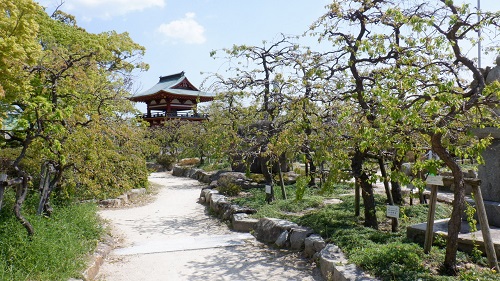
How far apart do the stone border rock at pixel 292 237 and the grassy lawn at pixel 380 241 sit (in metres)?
0.17

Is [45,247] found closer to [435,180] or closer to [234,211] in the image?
[234,211]

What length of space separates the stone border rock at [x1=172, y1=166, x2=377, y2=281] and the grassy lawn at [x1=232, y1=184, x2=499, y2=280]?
17 cm

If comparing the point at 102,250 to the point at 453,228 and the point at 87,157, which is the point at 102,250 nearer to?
the point at 87,157

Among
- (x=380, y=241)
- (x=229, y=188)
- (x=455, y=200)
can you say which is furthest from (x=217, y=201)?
(x=455, y=200)

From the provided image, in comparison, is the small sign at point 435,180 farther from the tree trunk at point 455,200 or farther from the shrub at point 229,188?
the shrub at point 229,188

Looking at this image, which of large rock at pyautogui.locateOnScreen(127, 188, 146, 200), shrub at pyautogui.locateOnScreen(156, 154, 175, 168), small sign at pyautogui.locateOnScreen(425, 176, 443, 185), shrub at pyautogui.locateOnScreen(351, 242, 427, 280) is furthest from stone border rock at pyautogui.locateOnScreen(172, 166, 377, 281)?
shrub at pyautogui.locateOnScreen(156, 154, 175, 168)

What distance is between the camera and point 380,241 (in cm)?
562

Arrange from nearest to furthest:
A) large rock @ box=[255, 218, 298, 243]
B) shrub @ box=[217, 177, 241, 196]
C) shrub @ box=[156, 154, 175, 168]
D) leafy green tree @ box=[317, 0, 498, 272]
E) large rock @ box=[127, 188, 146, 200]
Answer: leafy green tree @ box=[317, 0, 498, 272]
large rock @ box=[255, 218, 298, 243]
shrub @ box=[217, 177, 241, 196]
large rock @ box=[127, 188, 146, 200]
shrub @ box=[156, 154, 175, 168]

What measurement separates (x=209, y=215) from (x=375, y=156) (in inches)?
211

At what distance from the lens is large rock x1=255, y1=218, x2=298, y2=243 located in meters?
7.01

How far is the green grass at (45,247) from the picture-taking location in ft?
14.7

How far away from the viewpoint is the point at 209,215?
10.3 meters

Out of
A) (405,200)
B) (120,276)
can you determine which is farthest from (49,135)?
(405,200)

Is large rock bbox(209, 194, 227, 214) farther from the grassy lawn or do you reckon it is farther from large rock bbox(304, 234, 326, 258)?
large rock bbox(304, 234, 326, 258)
